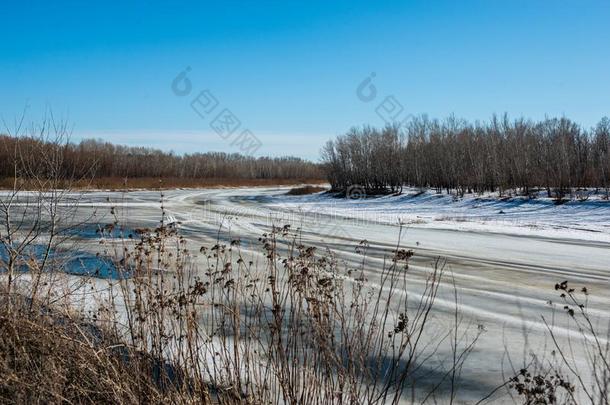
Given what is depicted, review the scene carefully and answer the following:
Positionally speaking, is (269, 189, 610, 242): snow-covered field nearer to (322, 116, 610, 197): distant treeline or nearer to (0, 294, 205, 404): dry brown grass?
(322, 116, 610, 197): distant treeline

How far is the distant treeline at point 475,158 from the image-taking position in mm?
32688

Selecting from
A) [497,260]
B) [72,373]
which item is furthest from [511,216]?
[72,373]

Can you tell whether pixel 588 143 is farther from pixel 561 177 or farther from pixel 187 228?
pixel 187 228

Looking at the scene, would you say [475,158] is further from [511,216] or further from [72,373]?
[72,373]

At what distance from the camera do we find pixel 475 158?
38.8 m

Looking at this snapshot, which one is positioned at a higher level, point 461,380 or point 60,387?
point 60,387

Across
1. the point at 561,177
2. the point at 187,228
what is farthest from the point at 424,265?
the point at 561,177

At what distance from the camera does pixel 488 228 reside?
19.0m

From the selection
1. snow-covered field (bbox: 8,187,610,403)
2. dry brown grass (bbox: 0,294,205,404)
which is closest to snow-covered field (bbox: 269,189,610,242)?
snow-covered field (bbox: 8,187,610,403)

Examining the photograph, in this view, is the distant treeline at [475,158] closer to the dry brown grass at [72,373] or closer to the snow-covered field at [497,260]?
the snow-covered field at [497,260]

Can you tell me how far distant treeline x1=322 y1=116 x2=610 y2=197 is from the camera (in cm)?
3269

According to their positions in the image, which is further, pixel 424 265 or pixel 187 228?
pixel 187 228

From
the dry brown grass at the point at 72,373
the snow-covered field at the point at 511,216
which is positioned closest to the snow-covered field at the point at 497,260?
the snow-covered field at the point at 511,216

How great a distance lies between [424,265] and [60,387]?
8.59 m
